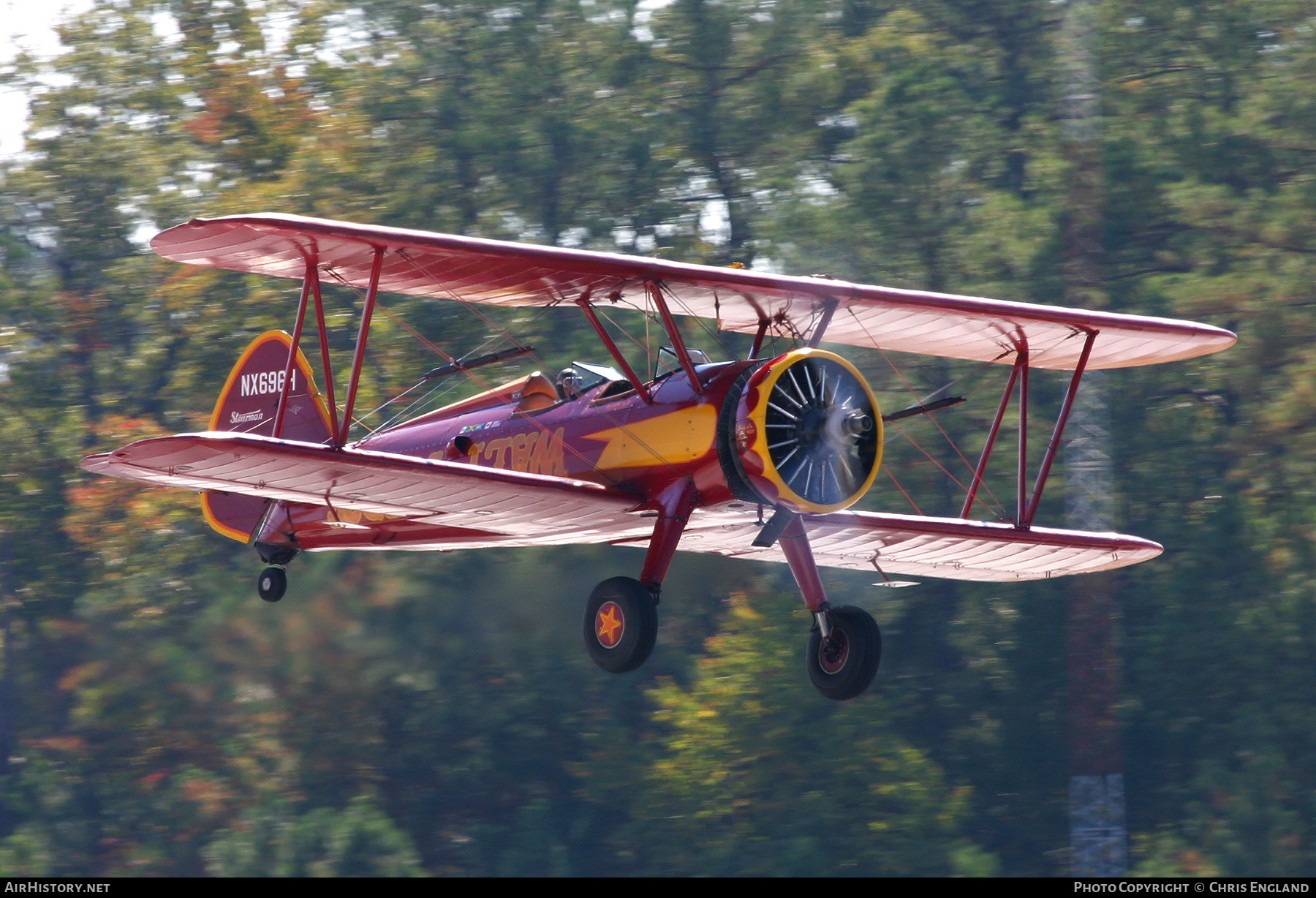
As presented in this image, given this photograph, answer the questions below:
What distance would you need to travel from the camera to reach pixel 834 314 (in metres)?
10.2

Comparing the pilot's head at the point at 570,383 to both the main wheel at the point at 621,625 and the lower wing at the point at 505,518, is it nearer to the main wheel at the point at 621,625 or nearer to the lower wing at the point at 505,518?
the lower wing at the point at 505,518

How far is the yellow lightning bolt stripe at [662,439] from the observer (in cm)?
835

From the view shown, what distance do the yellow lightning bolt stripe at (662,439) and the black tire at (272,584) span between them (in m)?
3.83

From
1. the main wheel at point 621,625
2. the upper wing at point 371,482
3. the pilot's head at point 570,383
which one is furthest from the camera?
the pilot's head at point 570,383

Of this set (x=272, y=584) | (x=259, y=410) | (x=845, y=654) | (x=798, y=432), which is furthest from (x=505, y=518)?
(x=259, y=410)

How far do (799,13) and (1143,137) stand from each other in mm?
6584

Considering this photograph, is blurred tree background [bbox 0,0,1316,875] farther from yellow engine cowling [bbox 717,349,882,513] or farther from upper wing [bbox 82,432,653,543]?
yellow engine cowling [bbox 717,349,882,513]

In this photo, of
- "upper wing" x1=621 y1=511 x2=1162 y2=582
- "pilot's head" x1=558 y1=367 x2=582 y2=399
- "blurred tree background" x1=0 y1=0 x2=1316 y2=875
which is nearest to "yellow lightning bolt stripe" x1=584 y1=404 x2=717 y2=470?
"pilot's head" x1=558 y1=367 x2=582 y2=399

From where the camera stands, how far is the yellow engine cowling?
807 centimetres

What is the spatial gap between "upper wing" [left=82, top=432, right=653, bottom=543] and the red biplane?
18mm

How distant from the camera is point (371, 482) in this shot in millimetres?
8180

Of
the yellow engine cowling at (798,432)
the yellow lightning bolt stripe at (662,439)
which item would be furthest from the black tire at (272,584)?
the yellow engine cowling at (798,432)

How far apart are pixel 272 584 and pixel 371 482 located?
396 cm
